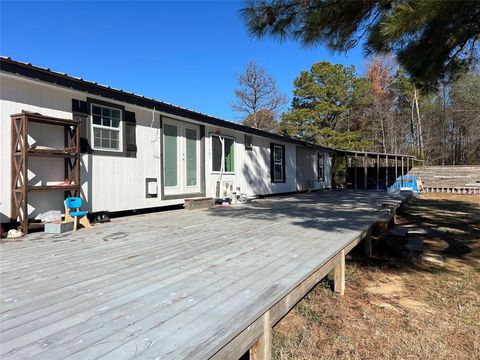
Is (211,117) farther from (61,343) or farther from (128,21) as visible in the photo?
(61,343)

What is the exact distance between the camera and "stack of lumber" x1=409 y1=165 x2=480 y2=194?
18.1 m

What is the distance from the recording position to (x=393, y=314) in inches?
126

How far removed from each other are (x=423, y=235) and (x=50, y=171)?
7.00m

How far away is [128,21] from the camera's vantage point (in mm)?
10867

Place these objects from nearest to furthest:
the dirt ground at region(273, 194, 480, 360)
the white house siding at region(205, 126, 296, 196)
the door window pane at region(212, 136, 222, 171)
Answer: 1. the dirt ground at region(273, 194, 480, 360)
2. the white house siding at region(205, 126, 296, 196)
3. the door window pane at region(212, 136, 222, 171)

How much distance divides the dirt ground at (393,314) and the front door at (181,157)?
4404mm

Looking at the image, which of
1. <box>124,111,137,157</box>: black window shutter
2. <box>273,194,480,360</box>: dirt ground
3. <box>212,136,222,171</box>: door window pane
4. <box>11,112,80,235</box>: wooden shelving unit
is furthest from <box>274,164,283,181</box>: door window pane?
<box>11,112,80,235</box>: wooden shelving unit

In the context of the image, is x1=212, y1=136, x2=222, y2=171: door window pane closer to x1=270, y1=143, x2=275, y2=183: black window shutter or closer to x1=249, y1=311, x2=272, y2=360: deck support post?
x1=270, y1=143, x2=275, y2=183: black window shutter

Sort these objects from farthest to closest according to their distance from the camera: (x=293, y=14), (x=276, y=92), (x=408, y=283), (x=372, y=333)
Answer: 1. (x=276, y=92)
2. (x=293, y=14)
3. (x=408, y=283)
4. (x=372, y=333)

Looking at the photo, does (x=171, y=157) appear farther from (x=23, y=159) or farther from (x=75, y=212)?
(x=23, y=159)

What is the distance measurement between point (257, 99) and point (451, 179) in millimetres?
15157

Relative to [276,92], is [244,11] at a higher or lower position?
lower

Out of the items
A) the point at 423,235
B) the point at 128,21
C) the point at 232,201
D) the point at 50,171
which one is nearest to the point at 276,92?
the point at 128,21

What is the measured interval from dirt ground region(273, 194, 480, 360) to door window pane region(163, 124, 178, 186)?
14.5 feet
